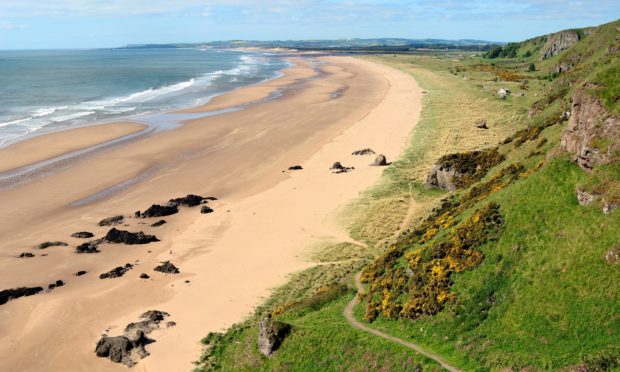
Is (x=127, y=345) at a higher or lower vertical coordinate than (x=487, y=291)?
lower

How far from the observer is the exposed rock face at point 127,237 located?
3828 cm

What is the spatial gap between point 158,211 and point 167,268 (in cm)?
1057

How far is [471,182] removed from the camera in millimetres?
39531

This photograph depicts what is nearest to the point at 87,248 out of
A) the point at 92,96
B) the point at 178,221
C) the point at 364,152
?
the point at 178,221

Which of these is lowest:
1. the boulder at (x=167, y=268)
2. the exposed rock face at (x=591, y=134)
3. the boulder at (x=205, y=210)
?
the boulder at (x=167, y=268)

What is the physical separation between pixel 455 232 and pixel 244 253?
1518 cm

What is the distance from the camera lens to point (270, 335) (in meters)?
22.9

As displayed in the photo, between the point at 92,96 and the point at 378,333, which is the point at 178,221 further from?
the point at 92,96

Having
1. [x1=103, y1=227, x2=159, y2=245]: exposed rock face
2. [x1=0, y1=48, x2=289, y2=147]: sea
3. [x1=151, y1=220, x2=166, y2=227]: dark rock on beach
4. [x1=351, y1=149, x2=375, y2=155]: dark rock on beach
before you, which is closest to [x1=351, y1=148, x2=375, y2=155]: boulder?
[x1=351, y1=149, x2=375, y2=155]: dark rock on beach

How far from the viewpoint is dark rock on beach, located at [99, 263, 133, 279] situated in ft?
109

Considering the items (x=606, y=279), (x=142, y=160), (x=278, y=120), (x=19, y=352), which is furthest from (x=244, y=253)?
(x=278, y=120)

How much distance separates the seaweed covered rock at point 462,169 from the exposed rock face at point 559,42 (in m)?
105

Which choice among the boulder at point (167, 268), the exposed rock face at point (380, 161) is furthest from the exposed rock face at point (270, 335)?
the exposed rock face at point (380, 161)

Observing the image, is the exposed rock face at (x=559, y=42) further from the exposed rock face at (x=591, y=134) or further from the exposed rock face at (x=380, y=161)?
the exposed rock face at (x=591, y=134)
